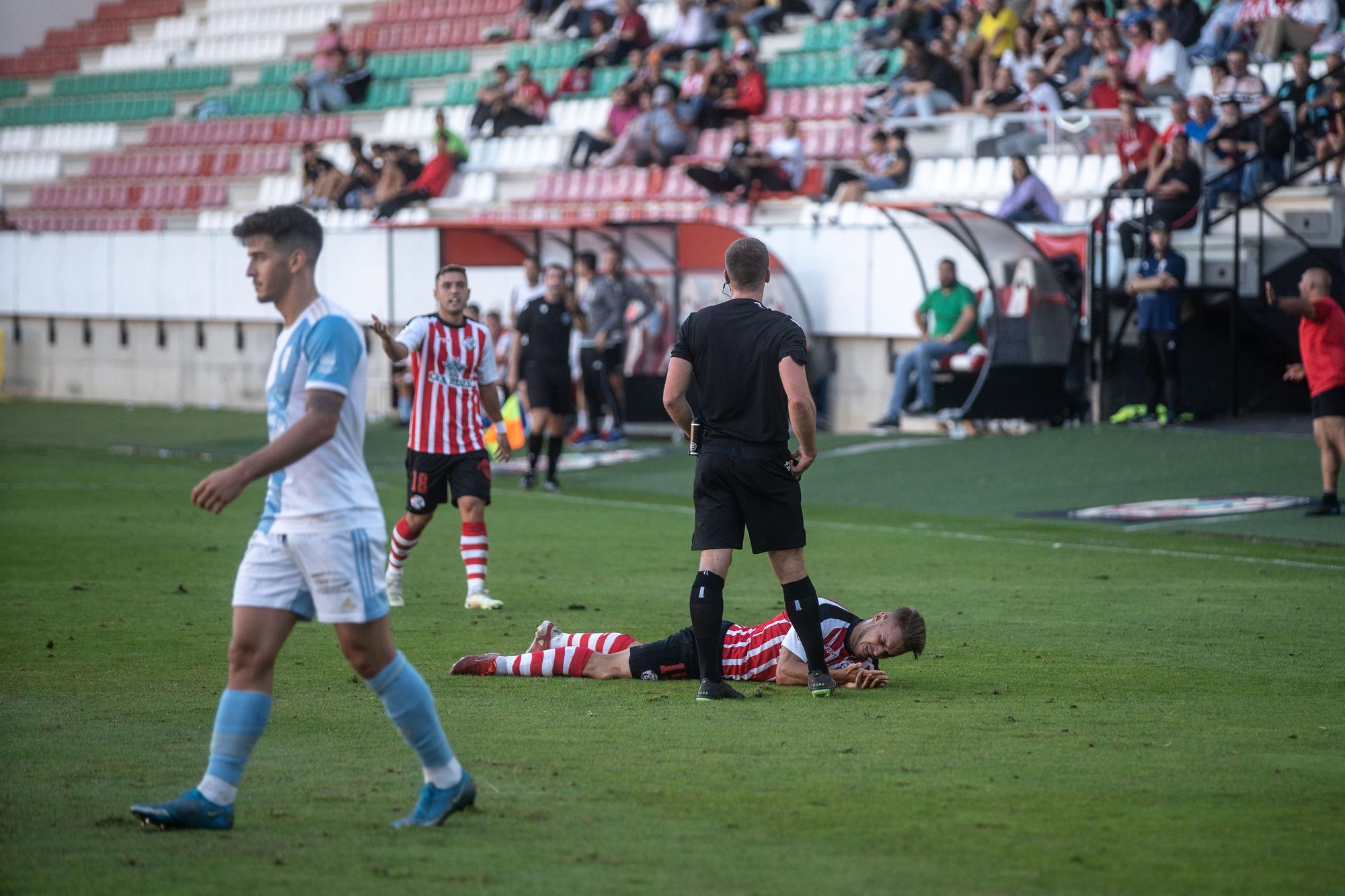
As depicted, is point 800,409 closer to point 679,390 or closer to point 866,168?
point 679,390

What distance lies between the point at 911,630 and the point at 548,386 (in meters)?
10.7

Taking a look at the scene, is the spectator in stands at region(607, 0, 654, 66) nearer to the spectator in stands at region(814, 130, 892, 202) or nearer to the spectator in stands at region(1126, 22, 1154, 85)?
the spectator in stands at region(814, 130, 892, 202)

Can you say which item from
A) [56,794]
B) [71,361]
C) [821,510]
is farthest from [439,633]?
[71,361]

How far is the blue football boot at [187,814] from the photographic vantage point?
198 inches

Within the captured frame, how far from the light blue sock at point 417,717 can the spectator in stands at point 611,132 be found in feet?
76.9

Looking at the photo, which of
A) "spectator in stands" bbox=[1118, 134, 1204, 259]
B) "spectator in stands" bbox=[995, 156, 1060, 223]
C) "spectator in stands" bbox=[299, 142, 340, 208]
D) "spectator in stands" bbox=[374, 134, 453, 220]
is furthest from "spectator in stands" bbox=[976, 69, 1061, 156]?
"spectator in stands" bbox=[299, 142, 340, 208]

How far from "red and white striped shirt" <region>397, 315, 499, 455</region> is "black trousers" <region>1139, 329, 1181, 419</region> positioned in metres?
10.9

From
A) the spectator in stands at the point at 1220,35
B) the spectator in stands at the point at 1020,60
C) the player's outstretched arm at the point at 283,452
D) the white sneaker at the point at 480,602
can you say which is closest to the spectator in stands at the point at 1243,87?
the spectator in stands at the point at 1220,35

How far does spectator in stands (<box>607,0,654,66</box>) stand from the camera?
30219 mm

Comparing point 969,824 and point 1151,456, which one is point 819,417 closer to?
point 1151,456

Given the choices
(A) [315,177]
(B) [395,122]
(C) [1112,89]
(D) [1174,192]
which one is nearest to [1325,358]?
(D) [1174,192]

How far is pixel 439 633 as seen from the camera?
8.98m

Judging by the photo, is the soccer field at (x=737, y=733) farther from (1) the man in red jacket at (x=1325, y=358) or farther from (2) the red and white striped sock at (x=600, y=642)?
(1) the man in red jacket at (x=1325, y=358)

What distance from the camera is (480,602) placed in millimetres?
10000
